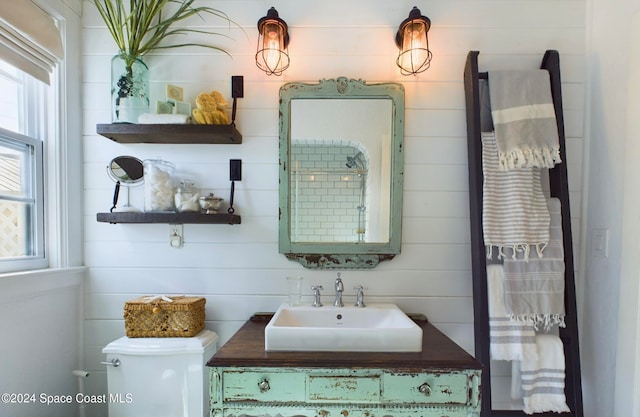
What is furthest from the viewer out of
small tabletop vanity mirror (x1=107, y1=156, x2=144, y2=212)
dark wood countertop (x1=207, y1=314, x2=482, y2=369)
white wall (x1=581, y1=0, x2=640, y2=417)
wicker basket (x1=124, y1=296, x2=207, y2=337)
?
small tabletop vanity mirror (x1=107, y1=156, x2=144, y2=212)

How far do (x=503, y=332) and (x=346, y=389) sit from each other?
0.76m

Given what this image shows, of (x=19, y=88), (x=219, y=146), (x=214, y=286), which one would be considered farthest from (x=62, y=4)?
(x=214, y=286)

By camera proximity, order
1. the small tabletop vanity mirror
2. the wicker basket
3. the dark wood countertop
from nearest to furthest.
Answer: the dark wood countertop → the wicker basket → the small tabletop vanity mirror

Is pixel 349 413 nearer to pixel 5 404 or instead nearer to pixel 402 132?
pixel 402 132

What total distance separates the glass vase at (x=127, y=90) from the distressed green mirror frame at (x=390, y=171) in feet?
2.12

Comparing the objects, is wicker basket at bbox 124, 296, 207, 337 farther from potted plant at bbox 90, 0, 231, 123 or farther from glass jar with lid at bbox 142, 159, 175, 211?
potted plant at bbox 90, 0, 231, 123

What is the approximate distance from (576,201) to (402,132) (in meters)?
0.90

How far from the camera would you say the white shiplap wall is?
1.44m

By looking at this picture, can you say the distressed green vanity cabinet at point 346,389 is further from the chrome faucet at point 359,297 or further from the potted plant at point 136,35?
the potted plant at point 136,35

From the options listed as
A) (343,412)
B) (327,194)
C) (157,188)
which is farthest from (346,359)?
(157,188)

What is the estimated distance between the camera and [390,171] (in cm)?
145

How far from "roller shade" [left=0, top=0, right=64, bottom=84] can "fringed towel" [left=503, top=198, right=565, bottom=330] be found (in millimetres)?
2091

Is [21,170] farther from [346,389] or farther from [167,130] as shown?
[346,389]

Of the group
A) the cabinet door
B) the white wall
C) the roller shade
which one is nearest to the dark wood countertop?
the cabinet door
